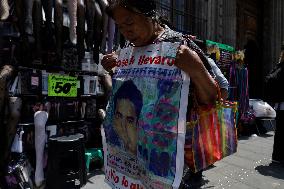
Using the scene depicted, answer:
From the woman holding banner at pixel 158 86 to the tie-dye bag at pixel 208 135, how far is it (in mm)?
81

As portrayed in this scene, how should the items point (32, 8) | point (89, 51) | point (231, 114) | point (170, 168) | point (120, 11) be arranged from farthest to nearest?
point (89, 51) < point (32, 8) < point (231, 114) < point (120, 11) < point (170, 168)

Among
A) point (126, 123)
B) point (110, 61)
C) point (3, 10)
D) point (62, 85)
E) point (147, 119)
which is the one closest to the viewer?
point (147, 119)

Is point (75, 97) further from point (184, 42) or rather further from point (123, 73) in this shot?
point (184, 42)

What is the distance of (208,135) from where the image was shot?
1.47 meters

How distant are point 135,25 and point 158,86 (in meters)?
0.33

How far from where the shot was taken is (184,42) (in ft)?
4.59

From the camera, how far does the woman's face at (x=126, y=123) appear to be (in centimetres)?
153

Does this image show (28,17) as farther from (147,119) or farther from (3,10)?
(147,119)

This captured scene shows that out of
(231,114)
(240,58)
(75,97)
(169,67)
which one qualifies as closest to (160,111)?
(169,67)

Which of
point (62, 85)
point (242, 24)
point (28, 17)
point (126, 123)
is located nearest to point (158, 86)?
point (126, 123)

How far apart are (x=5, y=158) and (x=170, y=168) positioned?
311 cm

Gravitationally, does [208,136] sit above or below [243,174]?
above

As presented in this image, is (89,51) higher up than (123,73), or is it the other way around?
(89,51)

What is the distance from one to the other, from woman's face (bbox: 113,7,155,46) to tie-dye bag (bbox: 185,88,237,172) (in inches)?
17.5
